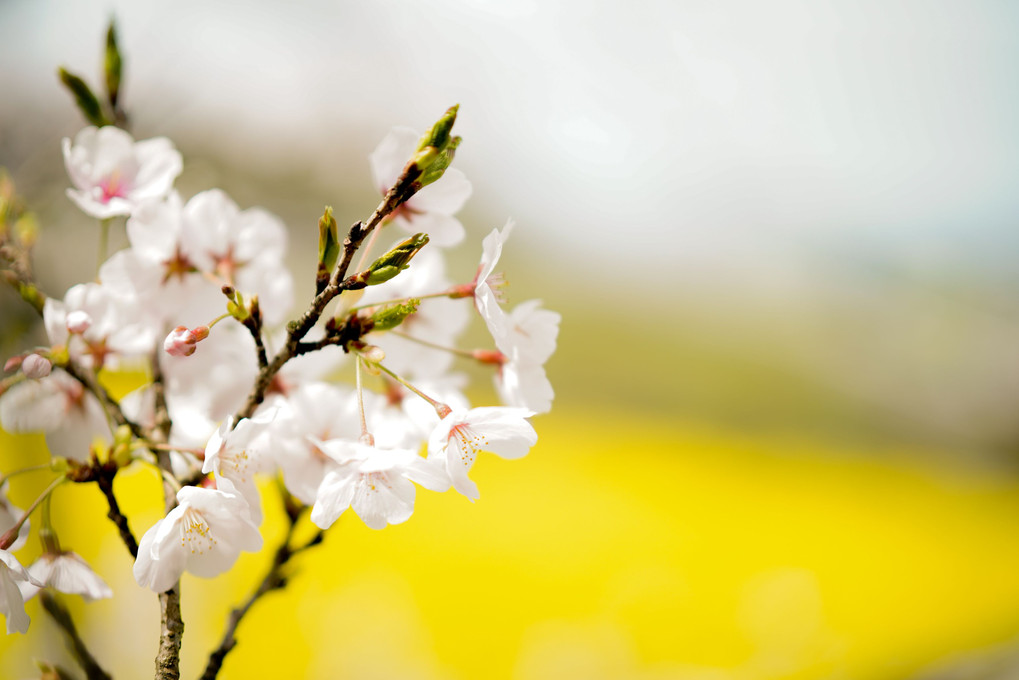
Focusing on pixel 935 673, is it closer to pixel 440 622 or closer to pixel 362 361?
pixel 440 622

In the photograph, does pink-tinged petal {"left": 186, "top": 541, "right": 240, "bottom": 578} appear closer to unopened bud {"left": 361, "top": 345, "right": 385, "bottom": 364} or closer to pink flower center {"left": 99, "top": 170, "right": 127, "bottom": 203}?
unopened bud {"left": 361, "top": 345, "right": 385, "bottom": 364}

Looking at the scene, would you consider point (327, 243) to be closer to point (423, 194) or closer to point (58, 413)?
point (423, 194)

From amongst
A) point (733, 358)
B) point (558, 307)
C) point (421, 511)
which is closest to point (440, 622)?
point (421, 511)

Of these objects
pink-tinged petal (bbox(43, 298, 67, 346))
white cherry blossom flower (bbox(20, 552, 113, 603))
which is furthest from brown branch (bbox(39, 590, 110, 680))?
pink-tinged petal (bbox(43, 298, 67, 346))

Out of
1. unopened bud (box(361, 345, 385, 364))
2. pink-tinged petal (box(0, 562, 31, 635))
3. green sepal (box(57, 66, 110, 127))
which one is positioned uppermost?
green sepal (box(57, 66, 110, 127))

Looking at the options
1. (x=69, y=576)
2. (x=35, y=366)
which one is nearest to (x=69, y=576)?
(x=69, y=576)

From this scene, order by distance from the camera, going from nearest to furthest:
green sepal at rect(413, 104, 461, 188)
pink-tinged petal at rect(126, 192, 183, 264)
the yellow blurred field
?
green sepal at rect(413, 104, 461, 188) < pink-tinged petal at rect(126, 192, 183, 264) < the yellow blurred field

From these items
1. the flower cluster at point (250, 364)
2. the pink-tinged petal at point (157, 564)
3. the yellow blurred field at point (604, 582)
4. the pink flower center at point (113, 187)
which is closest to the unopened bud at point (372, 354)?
the flower cluster at point (250, 364)
